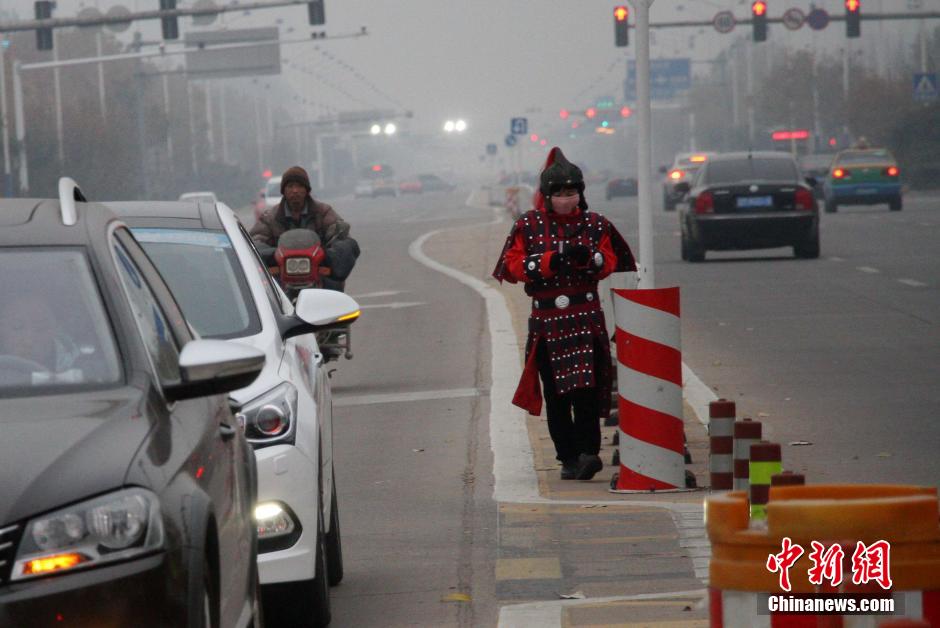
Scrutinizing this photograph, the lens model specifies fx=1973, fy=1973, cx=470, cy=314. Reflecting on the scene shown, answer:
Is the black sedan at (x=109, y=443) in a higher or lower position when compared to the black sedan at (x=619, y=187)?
higher

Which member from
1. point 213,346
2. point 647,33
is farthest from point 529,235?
point 213,346

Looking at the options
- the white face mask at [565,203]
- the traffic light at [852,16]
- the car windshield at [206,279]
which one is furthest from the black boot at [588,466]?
the traffic light at [852,16]

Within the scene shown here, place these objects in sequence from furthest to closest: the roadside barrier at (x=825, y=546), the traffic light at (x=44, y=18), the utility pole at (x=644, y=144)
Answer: the traffic light at (x=44, y=18)
the utility pole at (x=644, y=144)
the roadside barrier at (x=825, y=546)

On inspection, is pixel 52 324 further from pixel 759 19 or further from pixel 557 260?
pixel 759 19

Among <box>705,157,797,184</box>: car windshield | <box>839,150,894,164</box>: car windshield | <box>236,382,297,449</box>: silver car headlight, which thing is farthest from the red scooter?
<box>839,150,894,164</box>: car windshield

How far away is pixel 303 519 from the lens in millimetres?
6262

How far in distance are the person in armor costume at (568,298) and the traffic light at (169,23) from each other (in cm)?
3533

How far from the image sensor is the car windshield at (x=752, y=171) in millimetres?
29844

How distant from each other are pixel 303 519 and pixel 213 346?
1744 millimetres

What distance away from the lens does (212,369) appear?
4.50 metres

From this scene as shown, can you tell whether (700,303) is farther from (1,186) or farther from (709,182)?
(1,186)

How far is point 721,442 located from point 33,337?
15.0 ft

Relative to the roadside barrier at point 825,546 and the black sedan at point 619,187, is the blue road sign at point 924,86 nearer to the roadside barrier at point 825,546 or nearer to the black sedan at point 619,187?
→ the black sedan at point 619,187

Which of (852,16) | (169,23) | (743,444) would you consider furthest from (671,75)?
(743,444)
